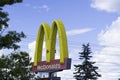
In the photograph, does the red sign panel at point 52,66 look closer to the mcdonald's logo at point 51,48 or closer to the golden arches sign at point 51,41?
the mcdonald's logo at point 51,48

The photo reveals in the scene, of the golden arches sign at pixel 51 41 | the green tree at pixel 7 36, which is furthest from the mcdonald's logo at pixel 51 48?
the green tree at pixel 7 36

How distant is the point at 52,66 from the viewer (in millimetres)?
39156

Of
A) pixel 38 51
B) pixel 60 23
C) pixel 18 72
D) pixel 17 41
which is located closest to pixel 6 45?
→ pixel 17 41

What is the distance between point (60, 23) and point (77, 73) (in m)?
40.2

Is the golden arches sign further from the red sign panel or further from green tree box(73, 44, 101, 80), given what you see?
green tree box(73, 44, 101, 80)

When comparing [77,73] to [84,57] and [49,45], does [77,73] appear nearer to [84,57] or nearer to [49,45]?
[84,57]

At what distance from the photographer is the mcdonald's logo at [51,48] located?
121 feet

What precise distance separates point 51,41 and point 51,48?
701mm

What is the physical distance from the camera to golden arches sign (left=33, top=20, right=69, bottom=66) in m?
37.0

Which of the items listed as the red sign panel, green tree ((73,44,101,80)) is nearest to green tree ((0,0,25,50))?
the red sign panel

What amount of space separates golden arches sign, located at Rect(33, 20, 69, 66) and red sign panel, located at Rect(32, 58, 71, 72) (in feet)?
1.46

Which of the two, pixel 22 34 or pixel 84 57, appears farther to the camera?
pixel 84 57

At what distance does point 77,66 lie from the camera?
78.0 meters

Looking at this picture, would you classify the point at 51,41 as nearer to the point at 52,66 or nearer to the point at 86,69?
the point at 52,66
